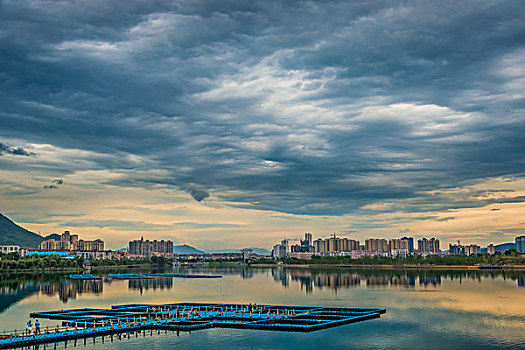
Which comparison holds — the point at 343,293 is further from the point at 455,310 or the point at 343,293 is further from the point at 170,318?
the point at 170,318

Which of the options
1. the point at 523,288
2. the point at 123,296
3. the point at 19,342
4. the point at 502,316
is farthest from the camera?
the point at 523,288

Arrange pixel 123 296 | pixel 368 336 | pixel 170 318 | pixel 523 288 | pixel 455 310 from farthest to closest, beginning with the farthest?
pixel 523 288
pixel 123 296
pixel 455 310
pixel 170 318
pixel 368 336

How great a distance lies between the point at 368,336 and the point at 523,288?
84.3 meters

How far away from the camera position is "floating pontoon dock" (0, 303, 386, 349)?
5450 cm

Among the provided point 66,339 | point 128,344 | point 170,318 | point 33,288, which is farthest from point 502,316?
point 33,288

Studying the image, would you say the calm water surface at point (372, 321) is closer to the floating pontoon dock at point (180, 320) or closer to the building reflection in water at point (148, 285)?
the floating pontoon dock at point (180, 320)

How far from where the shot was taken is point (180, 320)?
63.7 m

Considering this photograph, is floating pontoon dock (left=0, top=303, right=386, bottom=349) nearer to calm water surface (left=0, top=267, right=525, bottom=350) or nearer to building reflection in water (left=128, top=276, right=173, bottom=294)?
calm water surface (left=0, top=267, right=525, bottom=350)

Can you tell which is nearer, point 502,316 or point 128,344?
point 128,344

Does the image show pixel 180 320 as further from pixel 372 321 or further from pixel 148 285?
pixel 148 285

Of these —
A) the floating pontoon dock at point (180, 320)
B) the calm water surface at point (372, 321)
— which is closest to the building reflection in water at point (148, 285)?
the calm water surface at point (372, 321)

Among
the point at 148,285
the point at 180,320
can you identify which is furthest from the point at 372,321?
the point at 148,285

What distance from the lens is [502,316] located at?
7462 cm

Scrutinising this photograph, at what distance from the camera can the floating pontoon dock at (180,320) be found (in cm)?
5450
